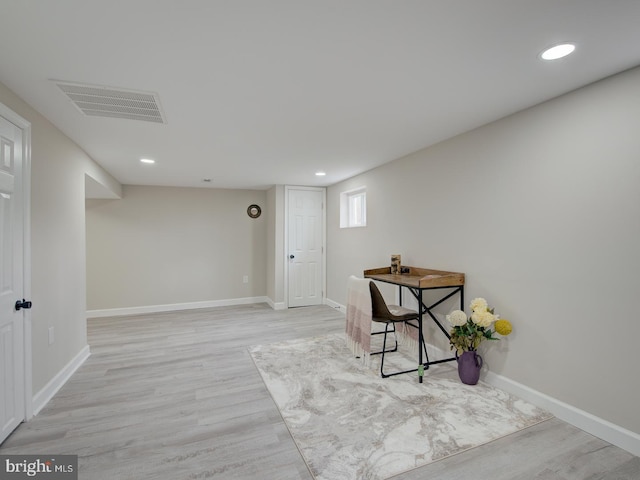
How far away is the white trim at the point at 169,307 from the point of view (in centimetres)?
521

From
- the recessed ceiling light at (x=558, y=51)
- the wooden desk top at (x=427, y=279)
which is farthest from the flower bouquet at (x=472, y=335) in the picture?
the recessed ceiling light at (x=558, y=51)

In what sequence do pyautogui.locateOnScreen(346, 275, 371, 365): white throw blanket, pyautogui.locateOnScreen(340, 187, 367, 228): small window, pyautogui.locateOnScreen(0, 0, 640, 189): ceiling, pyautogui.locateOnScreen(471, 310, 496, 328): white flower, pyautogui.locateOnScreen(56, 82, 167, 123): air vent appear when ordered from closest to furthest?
1. pyautogui.locateOnScreen(0, 0, 640, 189): ceiling
2. pyautogui.locateOnScreen(56, 82, 167, 123): air vent
3. pyautogui.locateOnScreen(471, 310, 496, 328): white flower
4. pyautogui.locateOnScreen(346, 275, 371, 365): white throw blanket
5. pyautogui.locateOnScreen(340, 187, 367, 228): small window

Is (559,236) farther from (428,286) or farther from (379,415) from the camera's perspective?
(379,415)

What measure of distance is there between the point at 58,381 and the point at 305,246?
3.85 metres

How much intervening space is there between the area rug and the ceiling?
2268 millimetres

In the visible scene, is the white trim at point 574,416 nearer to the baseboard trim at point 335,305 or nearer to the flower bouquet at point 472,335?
the flower bouquet at point 472,335

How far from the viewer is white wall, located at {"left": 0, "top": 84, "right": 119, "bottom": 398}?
232 centimetres

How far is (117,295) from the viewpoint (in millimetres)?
5289

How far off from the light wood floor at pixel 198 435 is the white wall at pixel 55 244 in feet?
1.15

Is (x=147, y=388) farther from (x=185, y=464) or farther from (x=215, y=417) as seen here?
(x=185, y=464)

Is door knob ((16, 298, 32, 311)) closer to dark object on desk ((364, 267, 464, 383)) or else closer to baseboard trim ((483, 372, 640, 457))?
dark object on desk ((364, 267, 464, 383))

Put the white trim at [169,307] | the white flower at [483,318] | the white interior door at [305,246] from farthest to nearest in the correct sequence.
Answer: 1. the white interior door at [305,246]
2. the white trim at [169,307]
3. the white flower at [483,318]

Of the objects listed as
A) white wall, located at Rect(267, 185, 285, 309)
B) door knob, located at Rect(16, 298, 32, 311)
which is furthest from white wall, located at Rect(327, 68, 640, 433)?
door knob, located at Rect(16, 298, 32, 311)

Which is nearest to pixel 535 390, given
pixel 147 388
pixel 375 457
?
pixel 375 457
